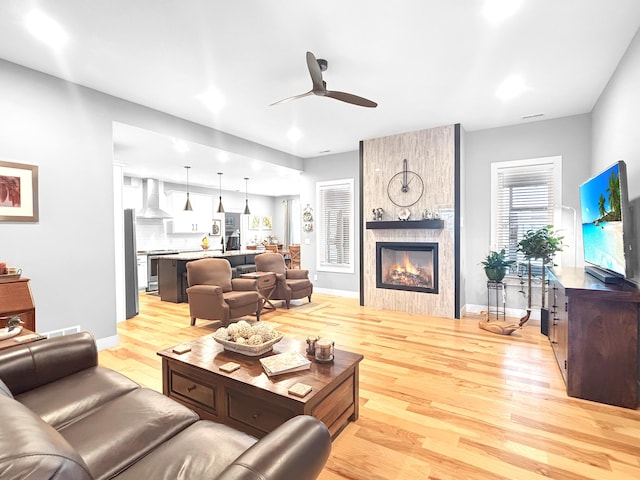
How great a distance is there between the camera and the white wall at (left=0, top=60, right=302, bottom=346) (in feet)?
10.2

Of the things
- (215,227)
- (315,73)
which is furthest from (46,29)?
(215,227)

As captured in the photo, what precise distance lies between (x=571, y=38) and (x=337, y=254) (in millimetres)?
4720

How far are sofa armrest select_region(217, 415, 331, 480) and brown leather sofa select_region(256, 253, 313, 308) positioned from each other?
4553mm

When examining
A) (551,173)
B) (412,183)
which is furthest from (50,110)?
(551,173)

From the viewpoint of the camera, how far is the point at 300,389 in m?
1.77

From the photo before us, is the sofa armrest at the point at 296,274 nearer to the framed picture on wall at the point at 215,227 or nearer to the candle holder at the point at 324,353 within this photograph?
the candle holder at the point at 324,353

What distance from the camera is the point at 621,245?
2.44 meters

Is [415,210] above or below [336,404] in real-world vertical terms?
above

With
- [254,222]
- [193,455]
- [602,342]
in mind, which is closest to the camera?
[193,455]

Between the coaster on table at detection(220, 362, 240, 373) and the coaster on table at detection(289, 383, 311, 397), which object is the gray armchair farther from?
the coaster on table at detection(289, 383, 311, 397)

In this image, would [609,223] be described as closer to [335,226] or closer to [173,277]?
[335,226]

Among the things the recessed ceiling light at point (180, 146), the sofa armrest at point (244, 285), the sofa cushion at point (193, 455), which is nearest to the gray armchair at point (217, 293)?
the sofa armrest at point (244, 285)

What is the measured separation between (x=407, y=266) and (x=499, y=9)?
12.0 feet

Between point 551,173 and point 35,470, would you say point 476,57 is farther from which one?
point 35,470
